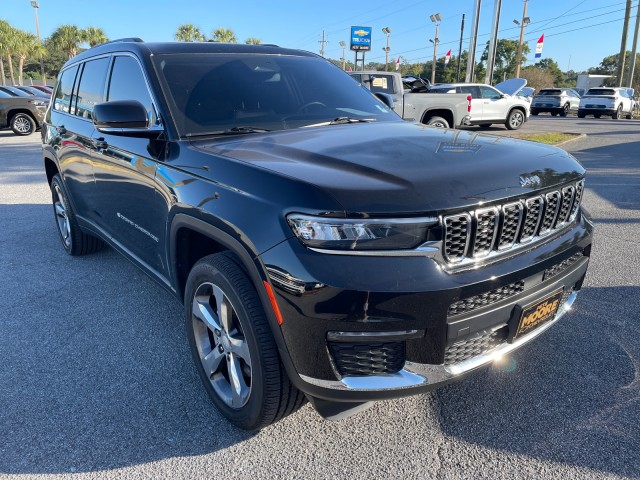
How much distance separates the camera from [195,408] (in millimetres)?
2604

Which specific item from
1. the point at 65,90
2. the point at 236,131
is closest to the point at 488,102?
the point at 65,90

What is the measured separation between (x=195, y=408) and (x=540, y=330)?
5.88 feet

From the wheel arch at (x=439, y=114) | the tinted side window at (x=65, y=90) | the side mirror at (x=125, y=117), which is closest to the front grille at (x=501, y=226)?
the side mirror at (x=125, y=117)

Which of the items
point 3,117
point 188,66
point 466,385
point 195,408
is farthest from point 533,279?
point 3,117

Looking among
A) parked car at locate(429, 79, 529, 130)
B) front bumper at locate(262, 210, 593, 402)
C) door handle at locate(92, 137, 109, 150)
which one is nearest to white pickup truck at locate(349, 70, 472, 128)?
parked car at locate(429, 79, 529, 130)

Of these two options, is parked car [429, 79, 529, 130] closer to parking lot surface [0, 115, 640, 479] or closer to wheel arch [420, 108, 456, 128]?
wheel arch [420, 108, 456, 128]

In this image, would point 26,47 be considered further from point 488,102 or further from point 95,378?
point 95,378

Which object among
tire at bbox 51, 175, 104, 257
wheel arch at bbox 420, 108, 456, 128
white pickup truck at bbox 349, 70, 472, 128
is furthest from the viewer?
wheel arch at bbox 420, 108, 456, 128

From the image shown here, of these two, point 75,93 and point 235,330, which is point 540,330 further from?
point 75,93

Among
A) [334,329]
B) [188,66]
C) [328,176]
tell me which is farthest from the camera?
[188,66]

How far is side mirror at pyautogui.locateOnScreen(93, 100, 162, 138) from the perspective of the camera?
8.80ft

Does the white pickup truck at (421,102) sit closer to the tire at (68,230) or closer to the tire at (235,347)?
the tire at (68,230)

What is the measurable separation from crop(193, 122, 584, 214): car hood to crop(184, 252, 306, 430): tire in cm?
54

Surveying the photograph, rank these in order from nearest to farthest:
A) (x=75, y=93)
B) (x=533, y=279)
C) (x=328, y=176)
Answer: (x=328, y=176)
(x=533, y=279)
(x=75, y=93)
